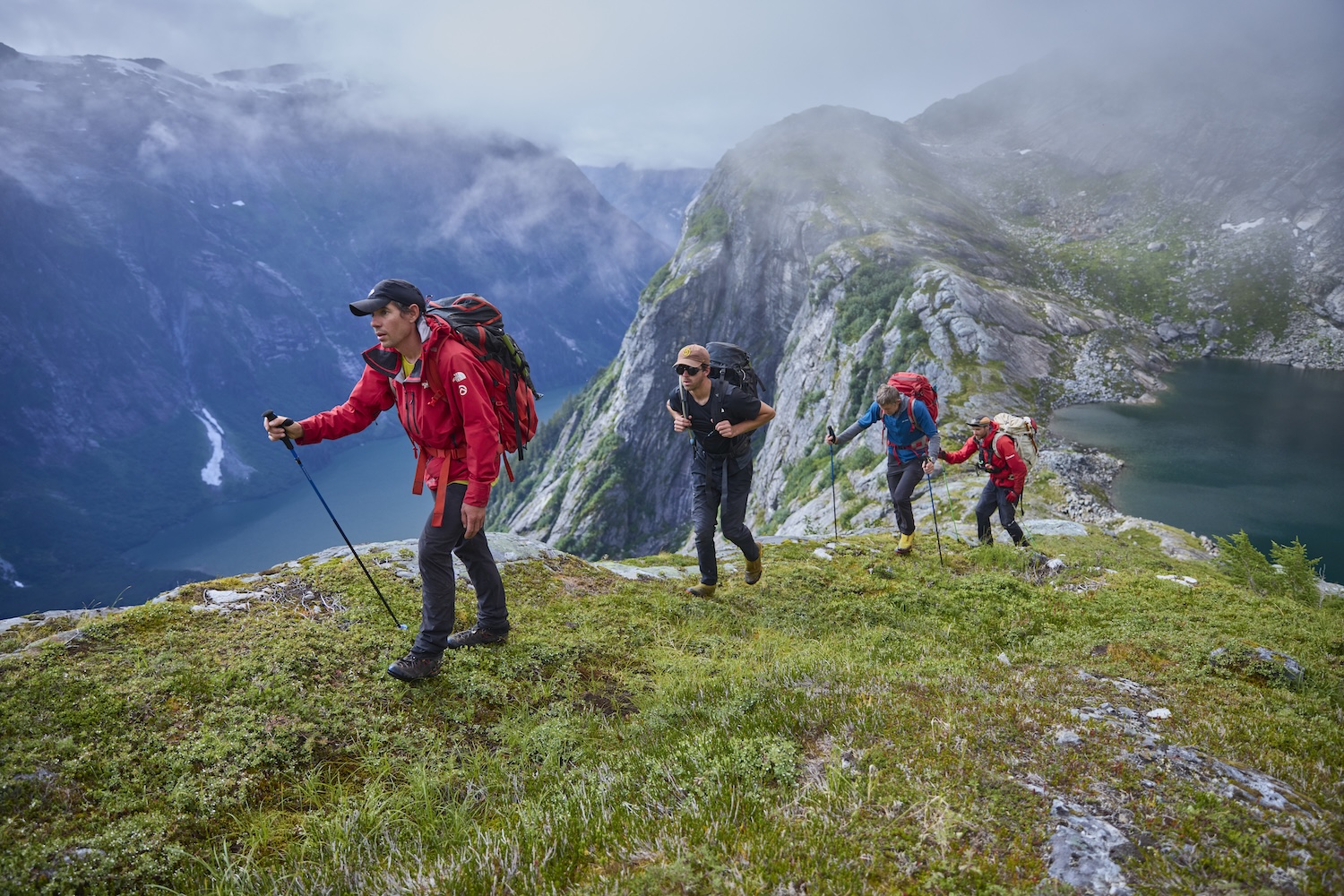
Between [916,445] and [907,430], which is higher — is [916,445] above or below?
below

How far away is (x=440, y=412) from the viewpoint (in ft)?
20.0

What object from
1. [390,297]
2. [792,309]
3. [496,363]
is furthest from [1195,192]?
[390,297]

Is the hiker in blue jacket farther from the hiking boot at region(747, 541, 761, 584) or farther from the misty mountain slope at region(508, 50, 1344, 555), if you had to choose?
the misty mountain slope at region(508, 50, 1344, 555)

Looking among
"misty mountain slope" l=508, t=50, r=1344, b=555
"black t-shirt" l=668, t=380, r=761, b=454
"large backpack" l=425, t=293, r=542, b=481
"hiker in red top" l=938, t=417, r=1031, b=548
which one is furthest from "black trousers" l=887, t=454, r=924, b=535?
"misty mountain slope" l=508, t=50, r=1344, b=555

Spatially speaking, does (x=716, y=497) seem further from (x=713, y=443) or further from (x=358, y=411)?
(x=358, y=411)

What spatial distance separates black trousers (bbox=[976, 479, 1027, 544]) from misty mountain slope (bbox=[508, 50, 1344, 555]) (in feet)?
73.7

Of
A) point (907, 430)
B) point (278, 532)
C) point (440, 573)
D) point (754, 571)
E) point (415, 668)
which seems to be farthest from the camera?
point (278, 532)

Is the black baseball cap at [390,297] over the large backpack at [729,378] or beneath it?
over

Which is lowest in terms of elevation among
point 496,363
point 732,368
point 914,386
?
point 914,386

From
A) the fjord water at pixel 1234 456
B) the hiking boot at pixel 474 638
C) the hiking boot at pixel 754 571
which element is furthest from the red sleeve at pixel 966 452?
the fjord water at pixel 1234 456

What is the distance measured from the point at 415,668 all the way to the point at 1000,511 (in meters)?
12.9

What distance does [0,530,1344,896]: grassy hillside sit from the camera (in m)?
3.11

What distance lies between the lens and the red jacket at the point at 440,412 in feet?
19.1

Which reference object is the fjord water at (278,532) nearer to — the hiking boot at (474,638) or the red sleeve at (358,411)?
the hiking boot at (474,638)
